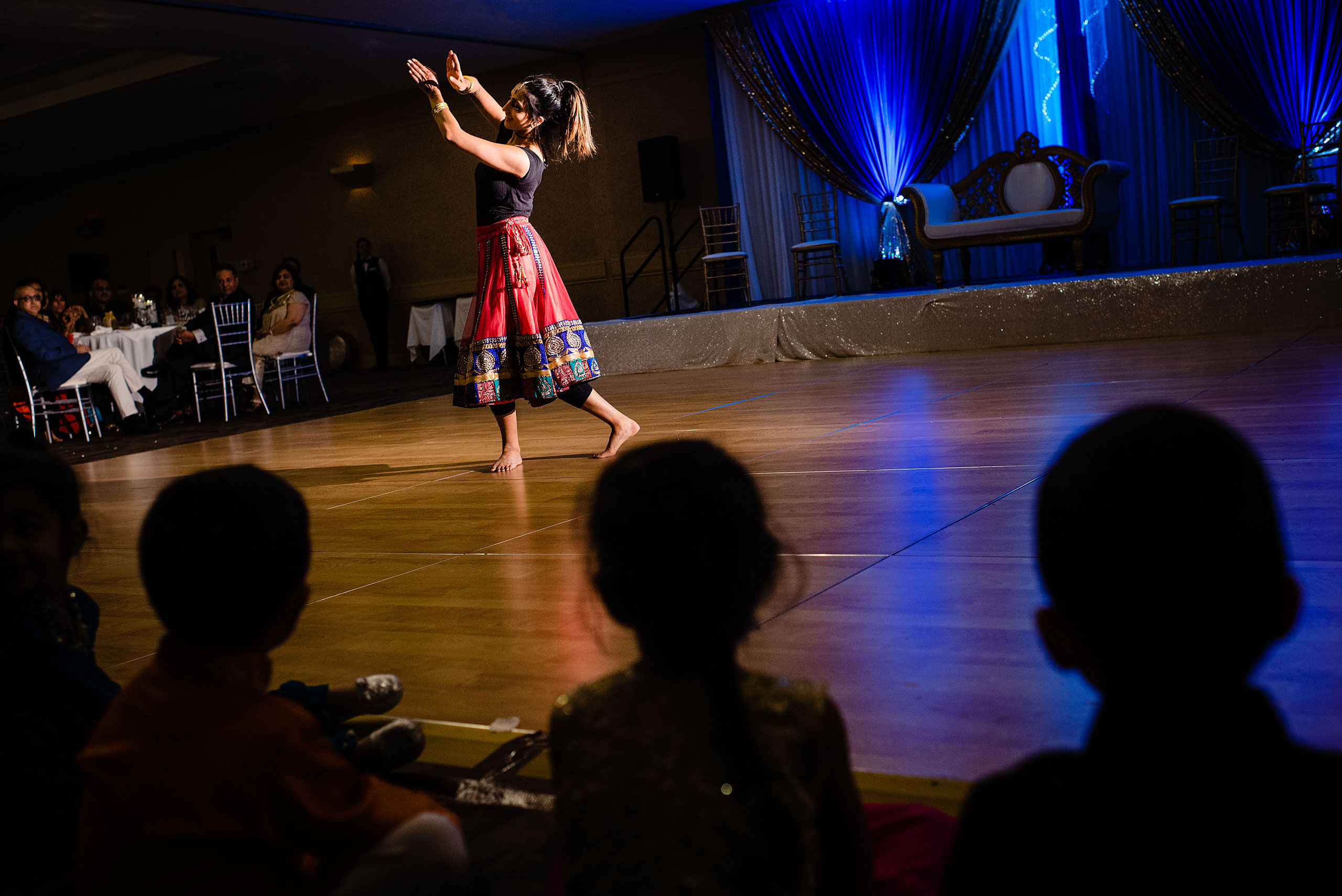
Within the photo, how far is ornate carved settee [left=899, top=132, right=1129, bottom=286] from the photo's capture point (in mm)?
6660

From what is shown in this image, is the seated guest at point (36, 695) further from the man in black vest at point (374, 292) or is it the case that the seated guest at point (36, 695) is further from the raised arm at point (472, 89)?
the man in black vest at point (374, 292)

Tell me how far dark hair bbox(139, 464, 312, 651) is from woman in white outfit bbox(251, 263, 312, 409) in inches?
270

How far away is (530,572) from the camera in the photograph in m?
2.26

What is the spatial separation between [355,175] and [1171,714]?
1195 centimetres

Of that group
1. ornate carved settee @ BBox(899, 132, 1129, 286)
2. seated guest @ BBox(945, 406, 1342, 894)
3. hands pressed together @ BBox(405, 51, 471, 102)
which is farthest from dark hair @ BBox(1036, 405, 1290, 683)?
ornate carved settee @ BBox(899, 132, 1129, 286)

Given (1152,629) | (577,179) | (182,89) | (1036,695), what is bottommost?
(1036,695)

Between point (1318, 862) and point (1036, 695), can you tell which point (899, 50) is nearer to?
point (1036, 695)

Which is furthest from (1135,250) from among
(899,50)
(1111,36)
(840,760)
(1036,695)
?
(840,760)

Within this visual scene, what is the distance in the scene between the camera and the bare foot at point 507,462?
3670 mm

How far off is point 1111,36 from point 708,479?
7970mm

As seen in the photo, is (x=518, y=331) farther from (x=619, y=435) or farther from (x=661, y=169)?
(x=661, y=169)

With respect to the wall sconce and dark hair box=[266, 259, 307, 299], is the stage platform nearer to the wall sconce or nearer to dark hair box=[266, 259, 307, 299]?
dark hair box=[266, 259, 307, 299]

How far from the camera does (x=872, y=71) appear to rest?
847 centimetres

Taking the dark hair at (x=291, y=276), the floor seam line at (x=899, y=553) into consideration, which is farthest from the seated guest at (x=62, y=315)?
the floor seam line at (x=899, y=553)
